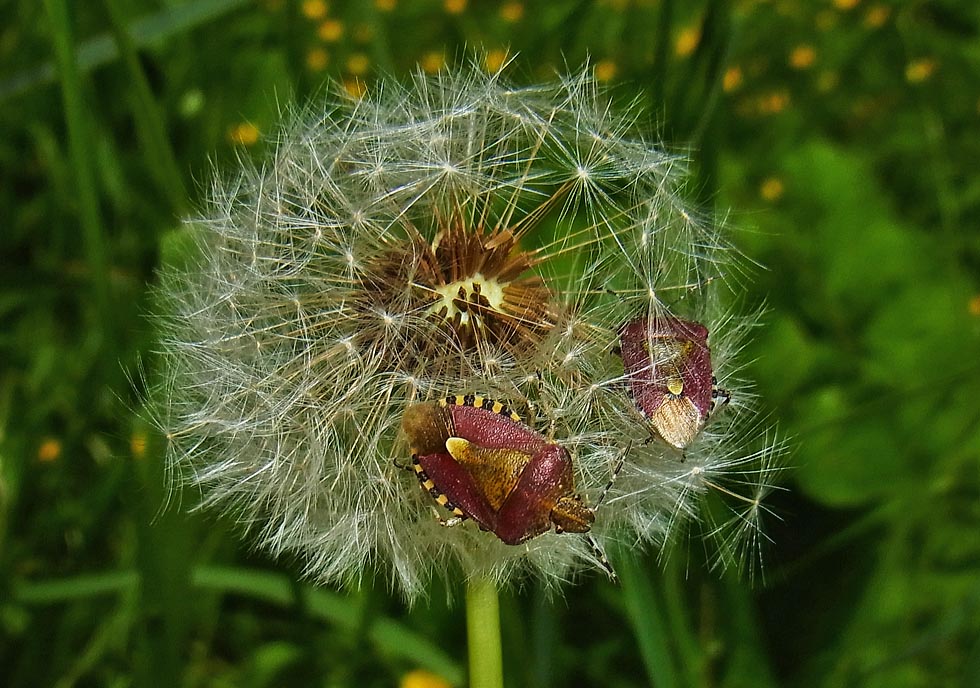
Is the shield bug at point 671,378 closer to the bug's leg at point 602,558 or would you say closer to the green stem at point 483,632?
the bug's leg at point 602,558

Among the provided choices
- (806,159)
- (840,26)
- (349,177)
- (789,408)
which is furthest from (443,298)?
(840,26)

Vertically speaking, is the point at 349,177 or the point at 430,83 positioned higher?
the point at 430,83

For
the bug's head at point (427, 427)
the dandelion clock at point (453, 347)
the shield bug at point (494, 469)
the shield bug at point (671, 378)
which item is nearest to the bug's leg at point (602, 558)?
the dandelion clock at point (453, 347)

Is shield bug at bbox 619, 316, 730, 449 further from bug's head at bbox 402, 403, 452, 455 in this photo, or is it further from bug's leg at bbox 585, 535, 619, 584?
bug's head at bbox 402, 403, 452, 455

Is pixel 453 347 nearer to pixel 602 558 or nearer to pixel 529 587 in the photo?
pixel 602 558

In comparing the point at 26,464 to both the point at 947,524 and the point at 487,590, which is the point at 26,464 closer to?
the point at 487,590

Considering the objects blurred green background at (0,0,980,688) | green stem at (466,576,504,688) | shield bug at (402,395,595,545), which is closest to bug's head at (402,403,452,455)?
shield bug at (402,395,595,545)

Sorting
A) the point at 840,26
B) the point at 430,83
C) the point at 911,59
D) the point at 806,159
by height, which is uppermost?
the point at 840,26
